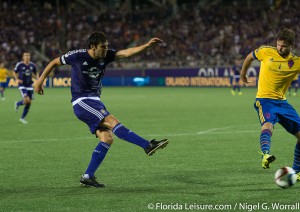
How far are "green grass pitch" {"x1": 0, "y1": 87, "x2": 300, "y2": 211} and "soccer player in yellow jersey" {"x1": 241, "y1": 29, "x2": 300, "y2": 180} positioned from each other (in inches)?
30.1

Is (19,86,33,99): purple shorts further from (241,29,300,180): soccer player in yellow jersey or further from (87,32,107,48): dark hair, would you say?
(241,29,300,180): soccer player in yellow jersey

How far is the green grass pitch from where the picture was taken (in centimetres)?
771

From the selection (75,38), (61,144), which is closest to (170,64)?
(75,38)

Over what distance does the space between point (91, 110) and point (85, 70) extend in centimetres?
55

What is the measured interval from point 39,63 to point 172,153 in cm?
4090

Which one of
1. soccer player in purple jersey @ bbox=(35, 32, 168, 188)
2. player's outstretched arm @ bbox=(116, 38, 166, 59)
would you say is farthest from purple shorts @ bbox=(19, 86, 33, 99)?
player's outstretched arm @ bbox=(116, 38, 166, 59)

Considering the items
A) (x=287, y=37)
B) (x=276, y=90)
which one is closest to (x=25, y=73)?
(x=276, y=90)

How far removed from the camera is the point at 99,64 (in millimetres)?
9031

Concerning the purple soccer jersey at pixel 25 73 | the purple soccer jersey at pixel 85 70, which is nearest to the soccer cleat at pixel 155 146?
the purple soccer jersey at pixel 85 70

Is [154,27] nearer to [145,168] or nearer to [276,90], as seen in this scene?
[145,168]

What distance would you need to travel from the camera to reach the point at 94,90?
9156mm

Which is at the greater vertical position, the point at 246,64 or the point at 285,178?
the point at 246,64

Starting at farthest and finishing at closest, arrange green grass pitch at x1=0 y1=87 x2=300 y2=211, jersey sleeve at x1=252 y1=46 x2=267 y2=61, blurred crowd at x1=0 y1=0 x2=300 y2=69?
blurred crowd at x1=0 y1=0 x2=300 y2=69 → jersey sleeve at x1=252 y1=46 x2=267 y2=61 → green grass pitch at x1=0 y1=87 x2=300 y2=211

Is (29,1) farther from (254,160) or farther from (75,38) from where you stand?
(254,160)
